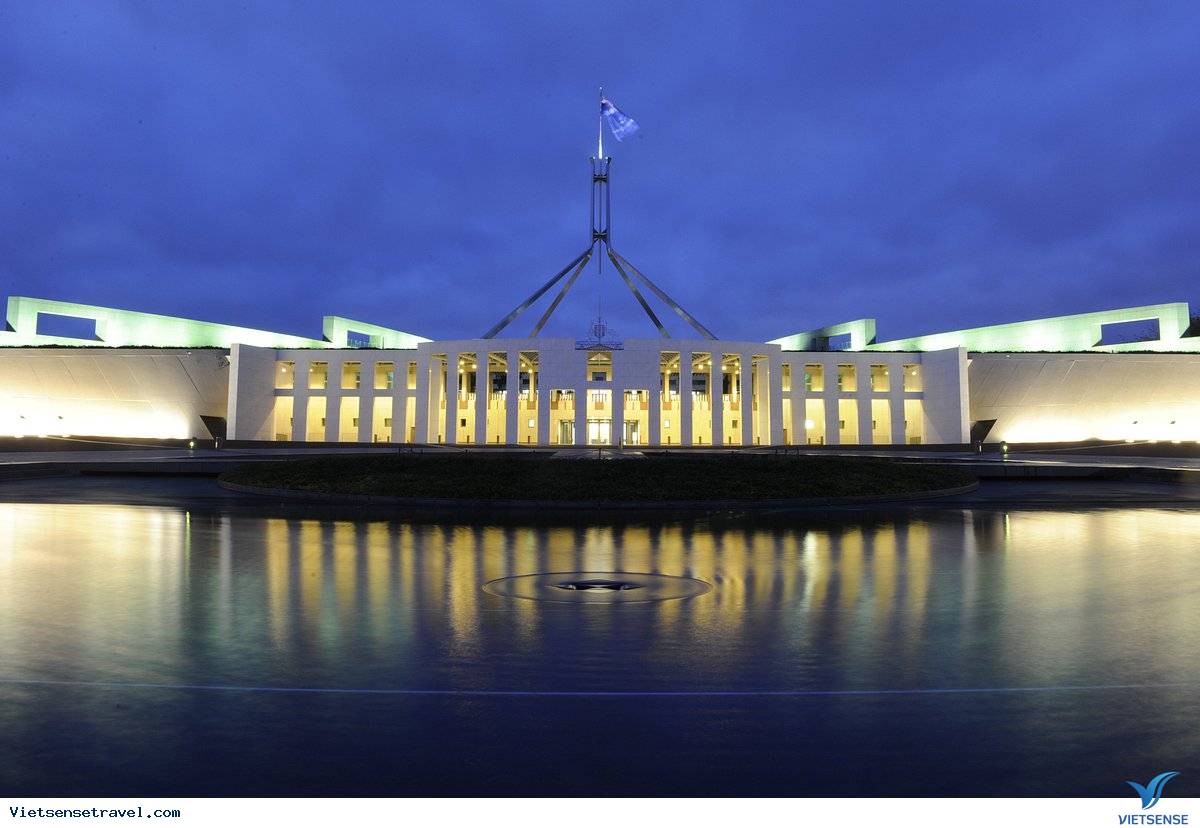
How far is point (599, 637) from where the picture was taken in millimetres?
6332

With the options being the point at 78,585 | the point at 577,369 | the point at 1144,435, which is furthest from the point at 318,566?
the point at 1144,435

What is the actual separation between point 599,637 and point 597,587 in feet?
6.99

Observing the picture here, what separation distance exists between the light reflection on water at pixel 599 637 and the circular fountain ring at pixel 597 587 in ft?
0.90

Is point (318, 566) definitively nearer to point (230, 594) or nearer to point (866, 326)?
point (230, 594)

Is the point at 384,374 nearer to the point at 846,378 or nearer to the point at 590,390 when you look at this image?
the point at 590,390

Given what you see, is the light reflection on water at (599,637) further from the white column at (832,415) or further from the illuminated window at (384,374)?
the illuminated window at (384,374)

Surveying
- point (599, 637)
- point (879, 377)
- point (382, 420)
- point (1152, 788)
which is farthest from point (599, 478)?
point (879, 377)

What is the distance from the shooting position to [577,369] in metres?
46.8

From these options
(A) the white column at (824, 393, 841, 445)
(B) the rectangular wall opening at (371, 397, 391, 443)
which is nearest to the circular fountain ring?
(A) the white column at (824, 393, 841, 445)

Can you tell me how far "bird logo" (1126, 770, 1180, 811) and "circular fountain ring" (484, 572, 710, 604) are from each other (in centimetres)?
460

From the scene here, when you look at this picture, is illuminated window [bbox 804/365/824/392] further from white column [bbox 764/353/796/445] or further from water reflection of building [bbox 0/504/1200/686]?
water reflection of building [bbox 0/504/1200/686]

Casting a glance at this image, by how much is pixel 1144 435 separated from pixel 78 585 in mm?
58657

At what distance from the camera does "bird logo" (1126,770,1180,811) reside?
3.42 m

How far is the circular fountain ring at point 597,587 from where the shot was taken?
7.91 metres
